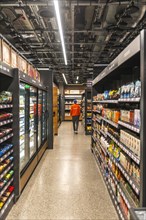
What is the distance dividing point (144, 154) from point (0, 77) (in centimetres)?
267

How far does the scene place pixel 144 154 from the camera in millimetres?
2135

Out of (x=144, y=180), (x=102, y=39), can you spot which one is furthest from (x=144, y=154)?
(x=102, y=39)

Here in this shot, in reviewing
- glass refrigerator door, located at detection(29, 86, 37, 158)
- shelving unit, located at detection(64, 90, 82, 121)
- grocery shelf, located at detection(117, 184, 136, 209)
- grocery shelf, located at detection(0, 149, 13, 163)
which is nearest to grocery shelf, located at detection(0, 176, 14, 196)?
grocery shelf, located at detection(0, 149, 13, 163)

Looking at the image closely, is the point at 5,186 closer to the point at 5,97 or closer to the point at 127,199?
the point at 5,97

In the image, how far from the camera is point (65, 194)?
423 cm

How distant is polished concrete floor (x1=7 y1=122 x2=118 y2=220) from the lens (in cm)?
346

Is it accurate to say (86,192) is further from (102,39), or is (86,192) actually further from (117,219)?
(102,39)

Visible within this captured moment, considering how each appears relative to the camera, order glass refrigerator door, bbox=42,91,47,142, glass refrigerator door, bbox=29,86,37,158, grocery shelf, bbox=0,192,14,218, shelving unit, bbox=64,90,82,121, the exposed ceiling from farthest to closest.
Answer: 1. shelving unit, bbox=64,90,82,121
2. glass refrigerator door, bbox=42,91,47,142
3. glass refrigerator door, bbox=29,86,37,158
4. the exposed ceiling
5. grocery shelf, bbox=0,192,14,218

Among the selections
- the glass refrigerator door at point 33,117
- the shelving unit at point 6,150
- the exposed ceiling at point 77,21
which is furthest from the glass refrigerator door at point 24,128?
the exposed ceiling at point 77,21

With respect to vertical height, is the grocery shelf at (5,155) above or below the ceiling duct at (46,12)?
below

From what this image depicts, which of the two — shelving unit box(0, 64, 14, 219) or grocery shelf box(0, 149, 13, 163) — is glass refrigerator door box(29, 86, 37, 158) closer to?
shelving unit box(0, 64, 14, 219)

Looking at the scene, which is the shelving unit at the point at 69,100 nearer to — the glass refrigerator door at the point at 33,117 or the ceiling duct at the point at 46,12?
the glass refrigerator door at the point at 33,117

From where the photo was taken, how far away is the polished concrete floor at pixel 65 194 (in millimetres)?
3465

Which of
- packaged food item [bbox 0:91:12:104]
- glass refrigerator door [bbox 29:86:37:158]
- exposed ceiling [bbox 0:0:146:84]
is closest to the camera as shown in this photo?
packaged food item [bbox 0:91:12:104]
